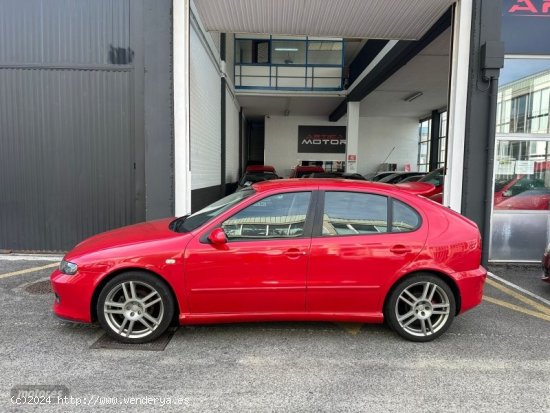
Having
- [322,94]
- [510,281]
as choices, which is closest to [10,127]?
[510,281]

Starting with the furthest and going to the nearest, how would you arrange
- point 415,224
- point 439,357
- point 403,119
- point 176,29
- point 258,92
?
point 403,119 < point 258,92 < point 176,29 < point 415,224 < point 439,357

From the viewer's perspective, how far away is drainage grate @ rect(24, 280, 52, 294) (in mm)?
5219

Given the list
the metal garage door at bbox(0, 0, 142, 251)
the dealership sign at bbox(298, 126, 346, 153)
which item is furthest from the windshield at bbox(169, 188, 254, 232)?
the dealership sign at bbox(298, 126, 346, 153)

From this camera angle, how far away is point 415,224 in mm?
3902

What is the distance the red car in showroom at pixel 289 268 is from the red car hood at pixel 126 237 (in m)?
0.03

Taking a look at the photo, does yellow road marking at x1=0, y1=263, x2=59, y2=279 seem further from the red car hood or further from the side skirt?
the side skirt

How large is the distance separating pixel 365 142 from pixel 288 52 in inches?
349

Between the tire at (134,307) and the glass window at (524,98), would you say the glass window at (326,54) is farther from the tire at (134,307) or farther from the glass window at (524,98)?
the tire at (134,307)

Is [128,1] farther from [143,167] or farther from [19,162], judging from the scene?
[19,162]

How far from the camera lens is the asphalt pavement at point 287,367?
2904 millimetres

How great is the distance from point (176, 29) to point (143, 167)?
2.32 metres

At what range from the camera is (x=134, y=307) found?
147 inches

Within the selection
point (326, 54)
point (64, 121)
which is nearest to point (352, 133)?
point (326, 54)

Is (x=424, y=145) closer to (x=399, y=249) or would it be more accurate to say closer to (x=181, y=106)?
(x=181, y=106)
